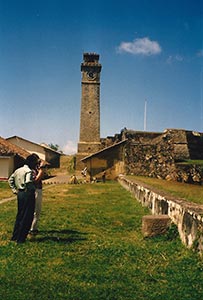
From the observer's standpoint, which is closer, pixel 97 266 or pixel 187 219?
pixel 97 266

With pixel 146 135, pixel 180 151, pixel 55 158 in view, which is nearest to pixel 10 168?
pixel 146 135

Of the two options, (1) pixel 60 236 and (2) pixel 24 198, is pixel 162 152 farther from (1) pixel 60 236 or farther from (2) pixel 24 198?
(2) pixel 24 198

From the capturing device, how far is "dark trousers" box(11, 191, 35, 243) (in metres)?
6.06

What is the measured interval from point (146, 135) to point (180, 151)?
174 inches

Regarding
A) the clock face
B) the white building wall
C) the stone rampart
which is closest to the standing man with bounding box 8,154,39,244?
the stone rampart

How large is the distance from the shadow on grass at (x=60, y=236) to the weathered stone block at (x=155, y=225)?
44.1 inches

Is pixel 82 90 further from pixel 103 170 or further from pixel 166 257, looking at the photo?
pixel 166 257

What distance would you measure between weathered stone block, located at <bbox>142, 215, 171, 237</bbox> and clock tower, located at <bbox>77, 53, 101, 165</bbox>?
37.7 meters

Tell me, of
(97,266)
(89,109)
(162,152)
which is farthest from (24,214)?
(89,109)

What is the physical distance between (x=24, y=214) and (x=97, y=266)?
2.14 meters

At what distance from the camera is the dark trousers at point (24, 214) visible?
606 centimetres

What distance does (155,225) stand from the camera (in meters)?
6.13

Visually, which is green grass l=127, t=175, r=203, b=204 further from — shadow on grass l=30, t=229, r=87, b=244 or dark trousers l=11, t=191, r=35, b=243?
dark trousers l=11, t=191, r=35, b=243

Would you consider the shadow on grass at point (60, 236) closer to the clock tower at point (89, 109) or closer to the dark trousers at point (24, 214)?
the dark trousers at point (24, 214)
